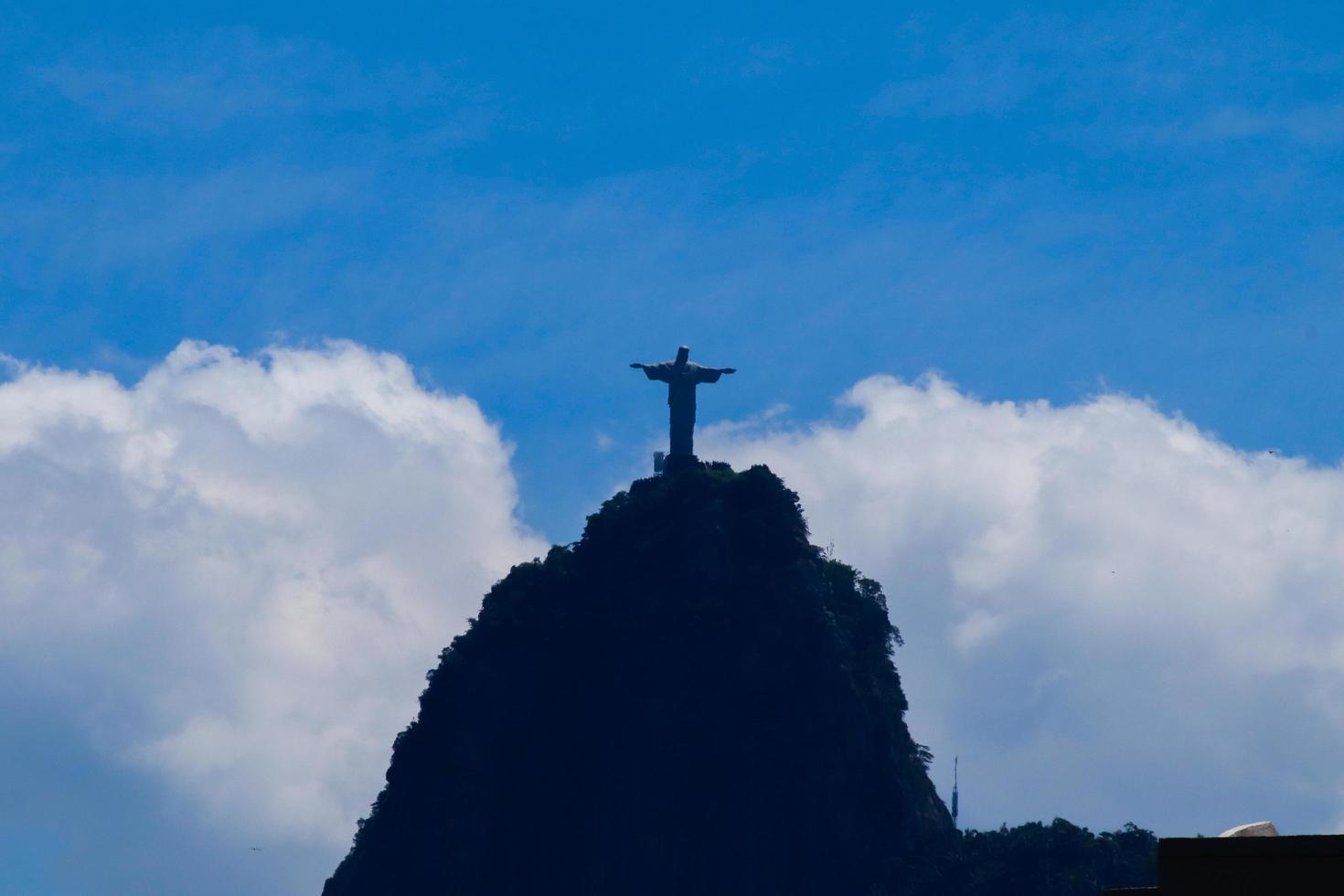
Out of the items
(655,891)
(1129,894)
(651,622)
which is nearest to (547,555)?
(651,622)

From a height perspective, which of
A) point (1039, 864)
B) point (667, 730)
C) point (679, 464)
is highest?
point (679, 464)

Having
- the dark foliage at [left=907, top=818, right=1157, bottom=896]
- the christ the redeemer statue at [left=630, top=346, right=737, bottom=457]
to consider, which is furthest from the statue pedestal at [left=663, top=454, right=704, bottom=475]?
the dark foliage at [left=907, top=818, right=1157, bottom=896]

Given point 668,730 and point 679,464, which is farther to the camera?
point 679,464

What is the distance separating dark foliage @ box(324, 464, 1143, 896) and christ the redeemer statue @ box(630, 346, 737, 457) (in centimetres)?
410

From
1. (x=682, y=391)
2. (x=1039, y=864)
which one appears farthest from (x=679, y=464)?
(x=1039, y=864)

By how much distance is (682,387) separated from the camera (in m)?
131

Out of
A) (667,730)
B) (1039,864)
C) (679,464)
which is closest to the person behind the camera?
(1039,864)

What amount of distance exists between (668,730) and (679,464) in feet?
59.1

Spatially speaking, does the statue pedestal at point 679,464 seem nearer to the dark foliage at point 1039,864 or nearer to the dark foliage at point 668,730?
the dark foliage at point 668,730

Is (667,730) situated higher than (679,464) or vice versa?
(679,464)

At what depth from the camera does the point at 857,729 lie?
11944 centimetres

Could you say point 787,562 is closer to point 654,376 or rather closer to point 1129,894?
point 654,376

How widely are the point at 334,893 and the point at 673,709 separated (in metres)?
23.8

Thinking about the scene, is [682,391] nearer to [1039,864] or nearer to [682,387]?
[682,387]
